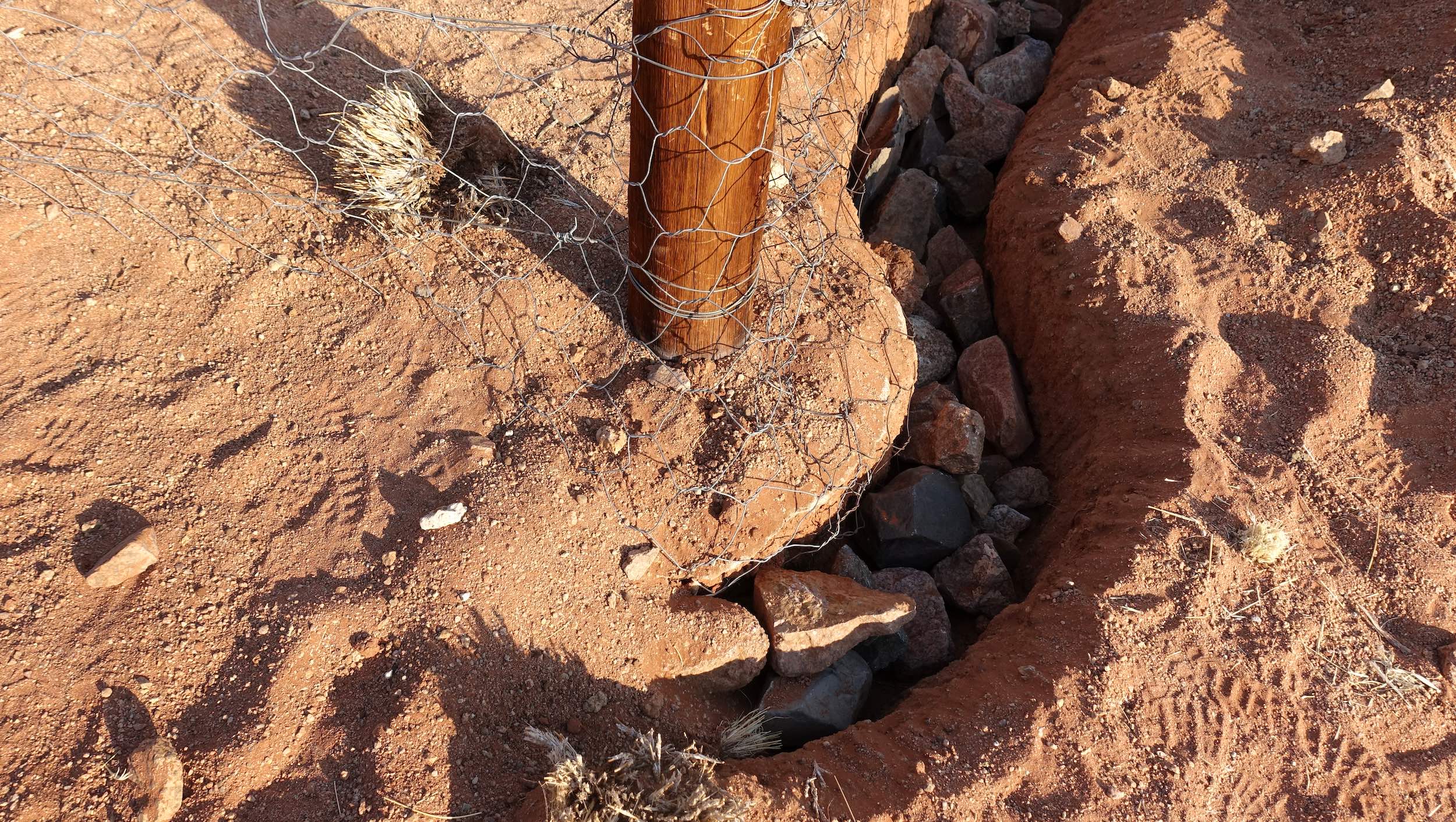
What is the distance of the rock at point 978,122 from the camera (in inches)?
169

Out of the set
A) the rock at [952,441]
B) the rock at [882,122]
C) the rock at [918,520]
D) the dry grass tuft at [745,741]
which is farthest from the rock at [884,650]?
the rock at [882,122]

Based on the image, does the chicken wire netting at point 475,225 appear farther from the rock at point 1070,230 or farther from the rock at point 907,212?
the rock at point 1070,230

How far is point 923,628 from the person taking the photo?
2754mm

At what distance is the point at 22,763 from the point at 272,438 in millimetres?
931

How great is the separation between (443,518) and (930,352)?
227 cm

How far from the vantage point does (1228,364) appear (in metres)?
2.94

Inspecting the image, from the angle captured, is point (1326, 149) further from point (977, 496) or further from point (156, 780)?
point (156, 780)

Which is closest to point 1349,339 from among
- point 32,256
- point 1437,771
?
point 1437,771

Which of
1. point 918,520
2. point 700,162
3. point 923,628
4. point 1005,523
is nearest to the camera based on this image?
point 700,162

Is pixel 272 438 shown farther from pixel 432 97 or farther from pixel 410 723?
pixel 432 97

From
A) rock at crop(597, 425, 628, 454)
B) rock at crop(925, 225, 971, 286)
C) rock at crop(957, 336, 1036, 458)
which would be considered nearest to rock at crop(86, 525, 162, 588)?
rock at crop(597, 425, 628, 454)

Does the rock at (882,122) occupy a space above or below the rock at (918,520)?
above

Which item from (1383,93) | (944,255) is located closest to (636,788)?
(944,255)

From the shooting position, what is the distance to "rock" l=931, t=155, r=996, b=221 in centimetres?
420
